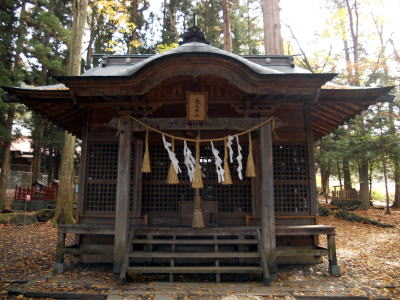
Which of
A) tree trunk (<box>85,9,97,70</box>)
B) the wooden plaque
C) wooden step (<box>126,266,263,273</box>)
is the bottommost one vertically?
wooden step (<box>126,266,263,273</box>)

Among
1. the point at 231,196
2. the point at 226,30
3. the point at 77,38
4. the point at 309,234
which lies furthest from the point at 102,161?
the point at 226,30

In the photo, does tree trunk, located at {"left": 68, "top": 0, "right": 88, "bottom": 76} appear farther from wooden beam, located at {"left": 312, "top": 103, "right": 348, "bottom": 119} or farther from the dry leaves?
wooden beam, located at {"left": 312, "top": 103, "right": 348, "bottom": 119}

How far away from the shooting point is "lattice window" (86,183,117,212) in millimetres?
7316

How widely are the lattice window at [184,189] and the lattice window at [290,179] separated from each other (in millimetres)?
783

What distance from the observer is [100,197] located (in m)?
7.37

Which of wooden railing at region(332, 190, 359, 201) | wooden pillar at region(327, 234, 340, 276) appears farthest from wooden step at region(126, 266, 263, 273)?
wooden railing at region(332, 190, 359, 201)

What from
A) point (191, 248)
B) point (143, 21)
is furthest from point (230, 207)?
point (143, 21)

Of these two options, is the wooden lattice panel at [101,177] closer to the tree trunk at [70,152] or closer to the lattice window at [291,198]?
the lattice window at [291,198]

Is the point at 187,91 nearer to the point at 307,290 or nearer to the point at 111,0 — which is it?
the point at 307,290

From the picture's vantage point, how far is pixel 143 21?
23.3 metres

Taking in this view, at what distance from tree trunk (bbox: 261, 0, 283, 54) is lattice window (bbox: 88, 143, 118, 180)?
8.72 m

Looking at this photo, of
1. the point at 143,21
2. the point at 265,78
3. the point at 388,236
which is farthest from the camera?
the point at 143,21

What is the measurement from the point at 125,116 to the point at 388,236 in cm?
1264

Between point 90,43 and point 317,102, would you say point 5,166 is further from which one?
point 317,102
